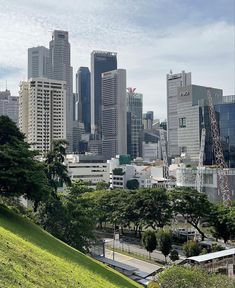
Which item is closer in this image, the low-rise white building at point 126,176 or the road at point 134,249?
the road at point 134,249

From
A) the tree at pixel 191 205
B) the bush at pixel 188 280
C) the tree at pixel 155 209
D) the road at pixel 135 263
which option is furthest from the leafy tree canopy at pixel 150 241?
the bush at pixel 188 280

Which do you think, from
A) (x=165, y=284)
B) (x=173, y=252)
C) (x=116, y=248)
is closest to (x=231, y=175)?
(x=116, y=248)

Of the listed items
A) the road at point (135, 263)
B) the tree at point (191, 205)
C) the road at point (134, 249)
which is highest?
the tree at point (191, 205)

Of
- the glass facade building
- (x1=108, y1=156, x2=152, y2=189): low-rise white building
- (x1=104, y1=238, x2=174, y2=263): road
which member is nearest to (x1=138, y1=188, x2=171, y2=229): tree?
(x1=104, y1=238, x2=174, y2=263): road

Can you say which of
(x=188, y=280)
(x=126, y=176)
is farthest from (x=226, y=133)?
(x=188, y=280)

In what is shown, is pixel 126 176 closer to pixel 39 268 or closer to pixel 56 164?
pixel 56 164

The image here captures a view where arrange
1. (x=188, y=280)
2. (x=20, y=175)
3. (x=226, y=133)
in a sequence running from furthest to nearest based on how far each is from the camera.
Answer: (x=226, y=133) < (x=20, y=175) < (x=188, y=280)

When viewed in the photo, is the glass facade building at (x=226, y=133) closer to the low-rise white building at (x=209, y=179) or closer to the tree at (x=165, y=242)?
the low-rise white building at (x=209, y=179)
